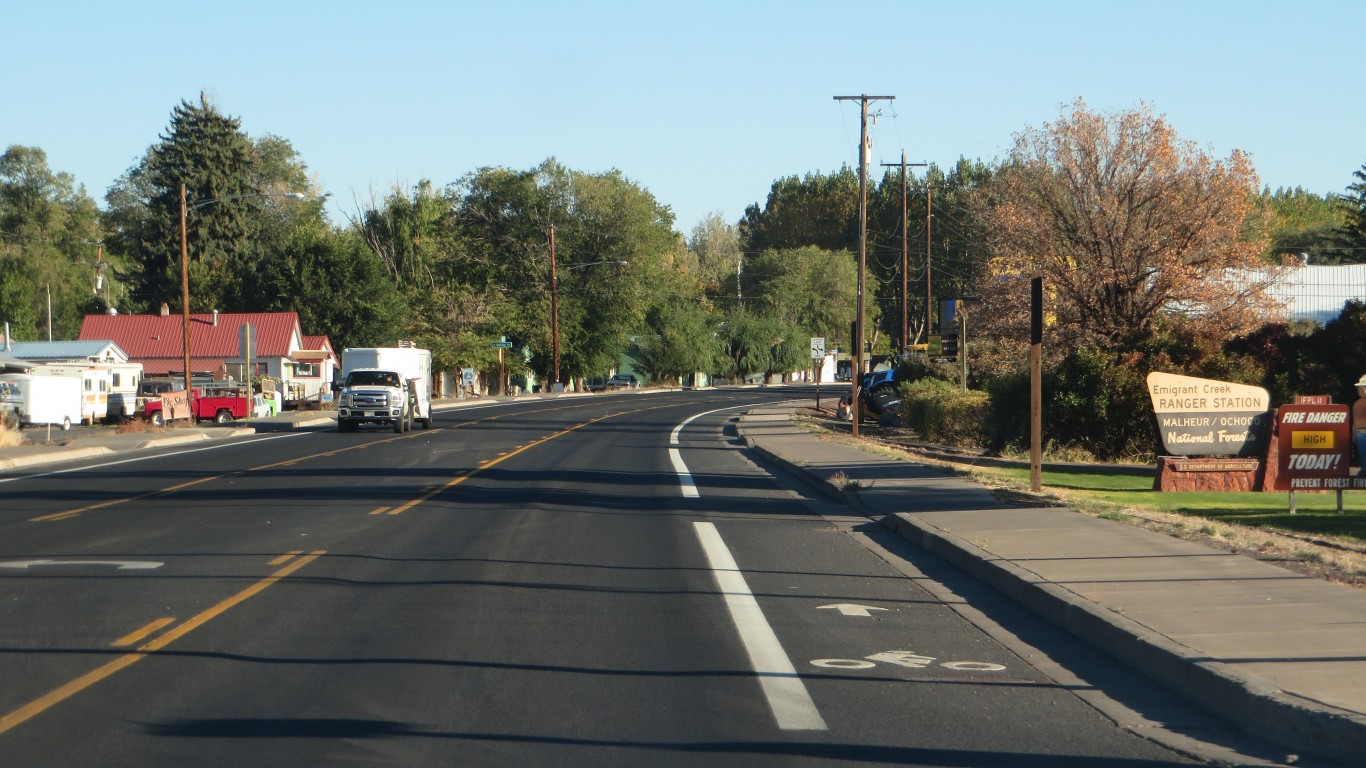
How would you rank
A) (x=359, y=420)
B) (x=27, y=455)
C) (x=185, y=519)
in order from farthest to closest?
(x=359, y=420)
(x=27, y=455)
(x=185, y=519)

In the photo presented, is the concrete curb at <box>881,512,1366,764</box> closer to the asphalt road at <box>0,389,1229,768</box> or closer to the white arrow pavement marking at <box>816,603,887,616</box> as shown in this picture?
the asphalt road at <box>0,389,1229,768</box>

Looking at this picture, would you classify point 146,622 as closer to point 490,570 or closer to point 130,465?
point 490,570

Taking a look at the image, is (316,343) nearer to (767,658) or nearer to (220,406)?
(220,406)

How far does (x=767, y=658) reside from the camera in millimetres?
8273

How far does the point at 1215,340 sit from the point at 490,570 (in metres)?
21.5

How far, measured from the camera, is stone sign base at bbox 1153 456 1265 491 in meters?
19.6

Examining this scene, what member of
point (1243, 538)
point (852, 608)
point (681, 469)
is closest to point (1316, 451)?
point (1243, 538)

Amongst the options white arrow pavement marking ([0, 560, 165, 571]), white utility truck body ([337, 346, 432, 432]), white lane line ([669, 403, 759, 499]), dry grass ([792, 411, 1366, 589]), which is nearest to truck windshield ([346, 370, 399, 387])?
white utility truck body ([337, 346, 432, 432])

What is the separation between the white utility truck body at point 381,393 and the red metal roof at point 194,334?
32.4 meters

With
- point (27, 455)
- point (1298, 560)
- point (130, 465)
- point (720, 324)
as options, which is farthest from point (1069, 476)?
point (720, 324)

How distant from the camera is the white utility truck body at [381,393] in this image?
128ft

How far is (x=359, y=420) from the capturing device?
128ft

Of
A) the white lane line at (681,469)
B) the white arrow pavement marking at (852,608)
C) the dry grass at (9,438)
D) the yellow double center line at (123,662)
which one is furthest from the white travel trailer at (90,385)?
the white arrow pavement marking at (852,608)

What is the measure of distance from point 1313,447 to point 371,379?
29349 mm
